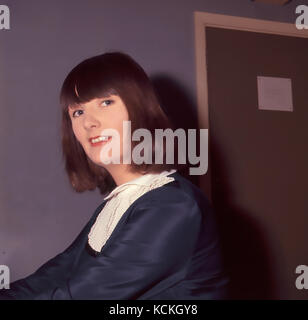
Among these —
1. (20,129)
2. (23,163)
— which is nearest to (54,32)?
(20,129)

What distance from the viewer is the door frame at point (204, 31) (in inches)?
65.2

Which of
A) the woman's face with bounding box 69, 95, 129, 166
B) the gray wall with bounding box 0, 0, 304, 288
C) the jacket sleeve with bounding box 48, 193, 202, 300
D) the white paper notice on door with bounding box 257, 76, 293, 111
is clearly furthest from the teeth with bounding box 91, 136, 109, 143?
the white paper notice on door with bounding box 257, 76, 293, 111

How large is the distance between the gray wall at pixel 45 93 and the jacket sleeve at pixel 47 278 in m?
0.33

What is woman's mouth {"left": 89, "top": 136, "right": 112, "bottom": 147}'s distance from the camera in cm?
94

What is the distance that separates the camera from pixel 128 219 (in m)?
0.83

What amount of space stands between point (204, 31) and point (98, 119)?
948 millimetres

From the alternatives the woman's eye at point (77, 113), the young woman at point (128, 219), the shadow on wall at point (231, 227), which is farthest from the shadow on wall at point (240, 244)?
the woman's eye at point (77, 113)

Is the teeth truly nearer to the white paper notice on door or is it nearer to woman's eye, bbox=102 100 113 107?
woman's eye, bbox=102 100 113 107

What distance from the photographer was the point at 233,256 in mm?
1632

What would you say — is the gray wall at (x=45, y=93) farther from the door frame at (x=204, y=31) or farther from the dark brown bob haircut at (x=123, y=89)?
the dark brown bob haircut at (x=123, y=89)

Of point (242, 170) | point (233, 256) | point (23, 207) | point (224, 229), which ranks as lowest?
point (233, 256)

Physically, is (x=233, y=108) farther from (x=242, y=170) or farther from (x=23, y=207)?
(x=23, y=207)

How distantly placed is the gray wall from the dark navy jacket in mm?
665

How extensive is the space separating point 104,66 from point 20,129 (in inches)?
24.7
